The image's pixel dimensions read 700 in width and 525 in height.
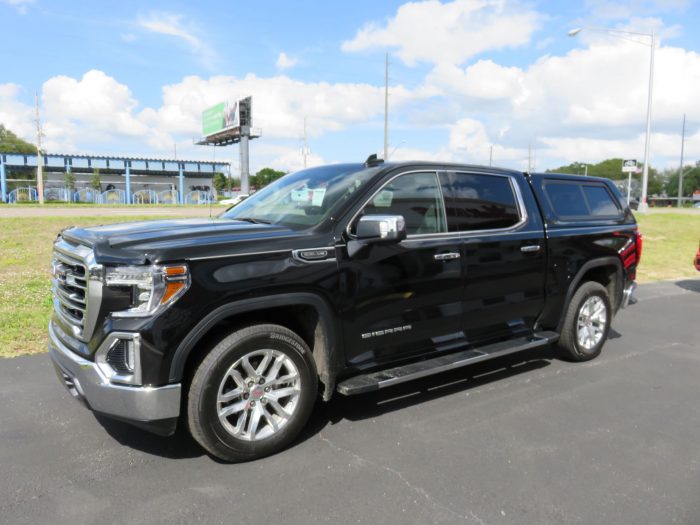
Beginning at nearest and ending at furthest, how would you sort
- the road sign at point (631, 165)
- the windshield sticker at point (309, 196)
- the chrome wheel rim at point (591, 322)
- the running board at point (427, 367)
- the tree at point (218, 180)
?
the running board at point (427, 367) < the windshield sticker at point (309, 196) < the chrome wheel rim at point (591, 322) < the road sign at point (631, 165) < the tree at point (218, 180)

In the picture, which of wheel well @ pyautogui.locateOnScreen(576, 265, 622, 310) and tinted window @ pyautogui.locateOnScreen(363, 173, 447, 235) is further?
wheel well @ pyautogui.locateOnScreen(576, 265, 622, 310)

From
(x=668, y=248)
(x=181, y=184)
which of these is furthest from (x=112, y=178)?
(x=668, y=248)

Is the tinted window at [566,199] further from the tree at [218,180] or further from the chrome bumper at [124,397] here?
the tree at [218,180]

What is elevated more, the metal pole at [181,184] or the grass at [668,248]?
the metal pole at [181,184]

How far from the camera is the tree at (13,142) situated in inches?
3275

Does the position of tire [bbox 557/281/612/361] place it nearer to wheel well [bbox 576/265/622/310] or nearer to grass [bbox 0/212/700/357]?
wheel well [bbox 576/265/622/310]

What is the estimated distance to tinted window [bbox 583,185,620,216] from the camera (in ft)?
19.1

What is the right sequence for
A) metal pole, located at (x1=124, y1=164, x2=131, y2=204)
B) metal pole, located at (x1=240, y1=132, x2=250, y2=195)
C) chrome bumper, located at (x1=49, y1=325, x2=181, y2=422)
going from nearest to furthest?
chrome bumper, located at (x1=49, y1=325, x2=181, y2=422), metal pole, located at (x1=124, y1=164, x2=131, y2=204), metal pole, located at (x1=240, y1=132, x2=250, y2=195)

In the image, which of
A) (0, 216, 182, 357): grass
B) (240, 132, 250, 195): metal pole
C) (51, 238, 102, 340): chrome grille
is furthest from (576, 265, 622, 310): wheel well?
(240, 132, 250, 195): metal pole

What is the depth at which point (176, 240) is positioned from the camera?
3309 millimetres

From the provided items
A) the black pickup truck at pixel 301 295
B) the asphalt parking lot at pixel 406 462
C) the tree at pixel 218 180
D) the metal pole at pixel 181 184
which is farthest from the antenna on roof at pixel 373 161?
the tree at pixel 218 180

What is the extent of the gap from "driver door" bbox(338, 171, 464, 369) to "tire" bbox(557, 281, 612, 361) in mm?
1612

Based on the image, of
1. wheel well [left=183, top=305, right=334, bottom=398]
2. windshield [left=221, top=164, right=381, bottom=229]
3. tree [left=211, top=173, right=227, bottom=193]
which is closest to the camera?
wheel well [left=183, top=305, right=334, bottom=398]

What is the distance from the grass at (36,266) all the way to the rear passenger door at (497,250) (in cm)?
437
